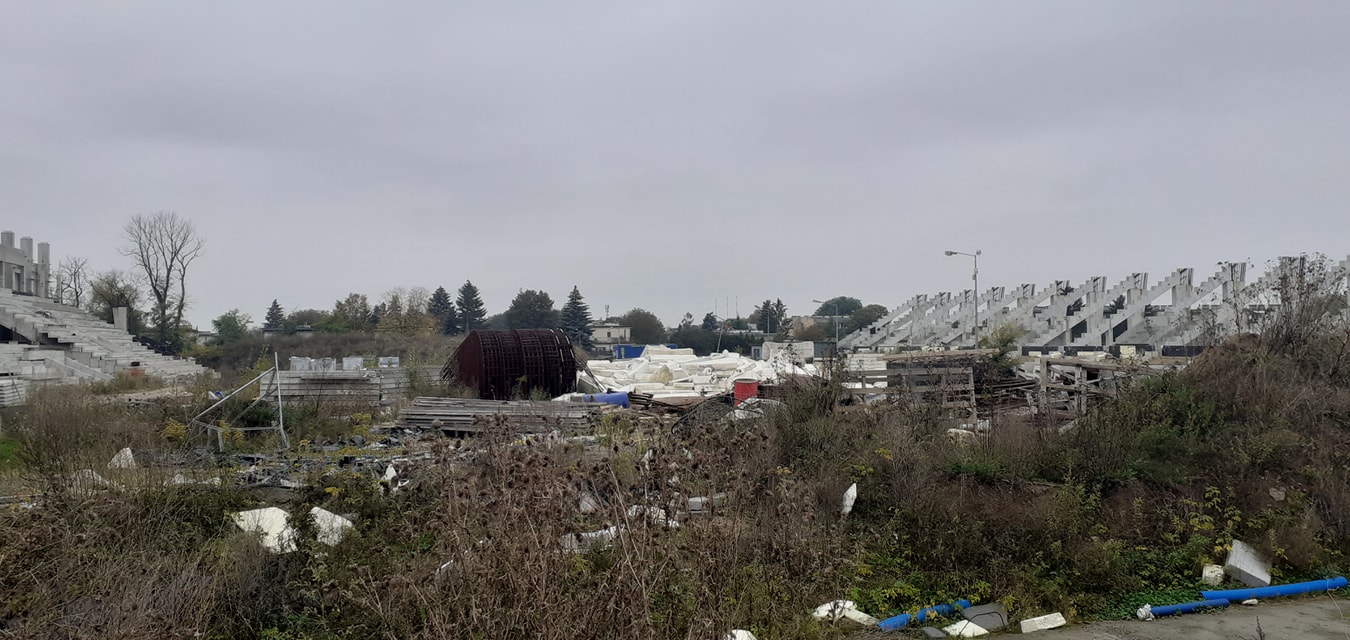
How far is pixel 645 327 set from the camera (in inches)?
2931

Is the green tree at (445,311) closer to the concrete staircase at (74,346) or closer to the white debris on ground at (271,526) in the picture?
the concrete staircase at (74,346)

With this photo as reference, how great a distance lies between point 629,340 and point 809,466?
6300 centimetres

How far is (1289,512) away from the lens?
27.6 ft

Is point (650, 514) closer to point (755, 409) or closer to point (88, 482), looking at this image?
point (88, 482)

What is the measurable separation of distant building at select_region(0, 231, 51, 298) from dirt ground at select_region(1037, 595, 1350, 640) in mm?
47811

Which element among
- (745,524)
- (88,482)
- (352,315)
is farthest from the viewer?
(352,315)

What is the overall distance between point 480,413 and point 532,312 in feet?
178

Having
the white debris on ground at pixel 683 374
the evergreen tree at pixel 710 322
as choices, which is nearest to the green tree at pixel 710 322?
the evergreen tree at pixel 710 322

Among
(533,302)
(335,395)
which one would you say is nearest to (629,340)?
(533,302)

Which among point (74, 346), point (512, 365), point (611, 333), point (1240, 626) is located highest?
point (611, 333)

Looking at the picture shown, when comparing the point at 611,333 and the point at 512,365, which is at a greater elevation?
the point at 611,333

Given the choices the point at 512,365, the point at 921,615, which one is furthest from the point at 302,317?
the point at 921,615

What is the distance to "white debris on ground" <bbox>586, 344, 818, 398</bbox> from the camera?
22078mm

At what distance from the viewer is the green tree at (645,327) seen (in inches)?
2864
